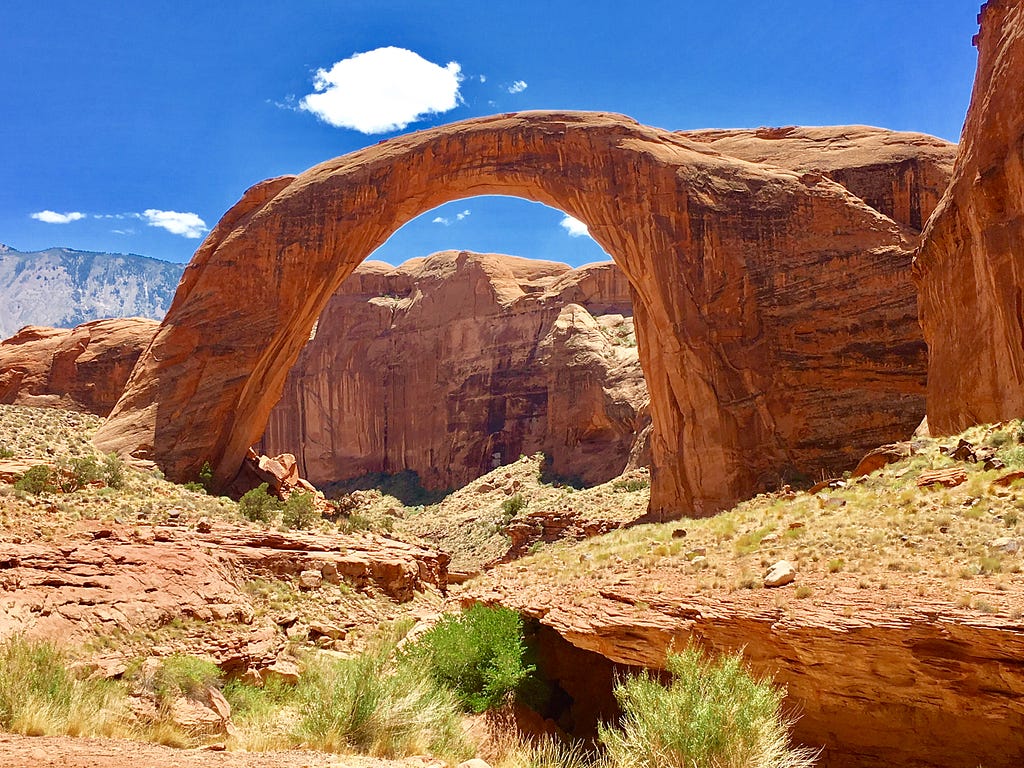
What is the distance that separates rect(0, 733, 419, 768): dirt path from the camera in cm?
511

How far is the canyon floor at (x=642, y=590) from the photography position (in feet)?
21.1

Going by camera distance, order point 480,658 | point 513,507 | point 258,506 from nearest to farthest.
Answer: point 480,658 < point 258,506 < point 513,507

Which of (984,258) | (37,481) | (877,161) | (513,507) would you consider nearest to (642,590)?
(984,258)

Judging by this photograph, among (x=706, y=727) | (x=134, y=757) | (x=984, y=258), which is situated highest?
(x=984, y=258)

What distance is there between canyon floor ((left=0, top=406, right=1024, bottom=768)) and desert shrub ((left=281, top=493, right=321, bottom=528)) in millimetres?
1564

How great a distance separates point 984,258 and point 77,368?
91.4 feet

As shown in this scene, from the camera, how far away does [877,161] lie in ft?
72.1

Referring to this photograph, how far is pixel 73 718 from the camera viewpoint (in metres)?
6.45

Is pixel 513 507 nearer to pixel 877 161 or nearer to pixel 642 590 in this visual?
pixel 877 161

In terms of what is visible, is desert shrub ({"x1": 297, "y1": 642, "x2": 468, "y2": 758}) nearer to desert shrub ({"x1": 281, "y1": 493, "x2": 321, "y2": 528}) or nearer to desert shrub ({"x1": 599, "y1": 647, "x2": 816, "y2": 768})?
desert shrub ({"x1": 599, "y1": 647, "x2": 816, "y2": 768})

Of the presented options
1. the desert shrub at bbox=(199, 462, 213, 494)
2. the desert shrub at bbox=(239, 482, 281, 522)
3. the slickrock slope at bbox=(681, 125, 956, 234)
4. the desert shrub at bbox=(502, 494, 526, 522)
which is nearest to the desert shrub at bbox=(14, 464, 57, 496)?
the desert shrub at bbox=(239, 482, 281, 522)

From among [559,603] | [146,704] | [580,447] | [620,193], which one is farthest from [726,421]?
[580,447]

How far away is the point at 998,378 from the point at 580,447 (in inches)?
1021

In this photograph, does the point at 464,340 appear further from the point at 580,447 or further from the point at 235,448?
the point at 235,448
